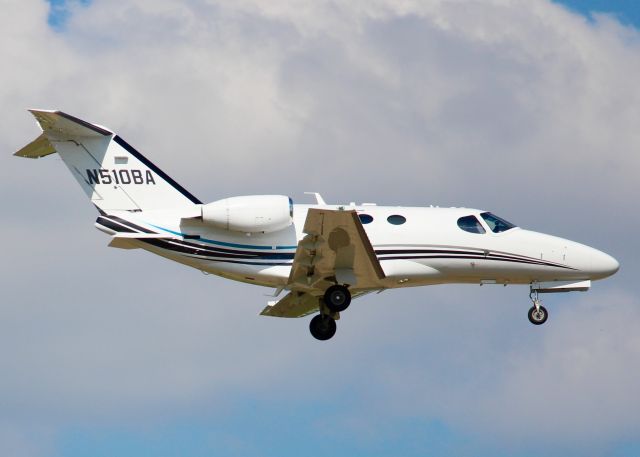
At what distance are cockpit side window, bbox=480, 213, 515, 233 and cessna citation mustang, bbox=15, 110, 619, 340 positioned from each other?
33mm

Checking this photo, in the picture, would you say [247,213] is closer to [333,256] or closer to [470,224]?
[333,256]

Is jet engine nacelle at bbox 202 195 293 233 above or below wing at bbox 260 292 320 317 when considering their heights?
above

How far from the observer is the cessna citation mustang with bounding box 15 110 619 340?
3612cm

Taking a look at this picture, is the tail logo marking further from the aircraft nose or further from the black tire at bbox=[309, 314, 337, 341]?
the aircraft nose

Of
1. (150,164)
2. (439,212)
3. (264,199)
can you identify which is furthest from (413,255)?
(150,164)

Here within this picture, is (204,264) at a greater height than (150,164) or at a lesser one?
lesser

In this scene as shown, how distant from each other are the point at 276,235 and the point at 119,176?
380cm

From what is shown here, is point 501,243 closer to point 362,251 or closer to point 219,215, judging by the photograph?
point 362,251

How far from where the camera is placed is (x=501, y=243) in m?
38.2

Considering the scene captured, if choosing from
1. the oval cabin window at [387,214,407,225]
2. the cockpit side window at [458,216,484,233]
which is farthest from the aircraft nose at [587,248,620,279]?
the oval cabin window at [387,214,407,225]

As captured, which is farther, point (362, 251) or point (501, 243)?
point (501, 243)

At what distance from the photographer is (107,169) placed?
1460 inches

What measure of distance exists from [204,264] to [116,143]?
340 centimetres

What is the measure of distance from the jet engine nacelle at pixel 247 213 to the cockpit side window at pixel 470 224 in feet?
14.2
